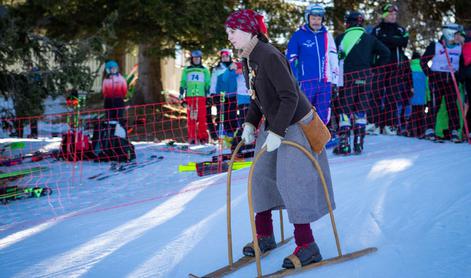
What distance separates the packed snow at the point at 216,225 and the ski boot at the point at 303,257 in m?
0.08

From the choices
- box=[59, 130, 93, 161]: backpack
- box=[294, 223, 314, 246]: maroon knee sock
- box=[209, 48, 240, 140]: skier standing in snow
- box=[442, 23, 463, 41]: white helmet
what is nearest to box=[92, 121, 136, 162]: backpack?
box=[59, 130, 93, 161]: backpack

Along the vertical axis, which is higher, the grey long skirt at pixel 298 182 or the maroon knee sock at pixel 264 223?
the grey long skirt at pixel 298 182

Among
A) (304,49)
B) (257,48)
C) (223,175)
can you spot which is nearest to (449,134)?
(304,49)

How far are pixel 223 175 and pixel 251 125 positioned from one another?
3303mm

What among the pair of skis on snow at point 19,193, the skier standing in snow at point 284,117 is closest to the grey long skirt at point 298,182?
the skier standing in snow at point 284,117

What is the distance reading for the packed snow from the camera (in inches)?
140

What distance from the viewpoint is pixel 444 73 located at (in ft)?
29.4

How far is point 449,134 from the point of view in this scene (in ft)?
30.0

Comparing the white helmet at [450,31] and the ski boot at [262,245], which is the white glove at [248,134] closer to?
the ski boot at [262,245]

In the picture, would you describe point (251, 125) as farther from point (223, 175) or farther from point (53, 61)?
point (53, 61)

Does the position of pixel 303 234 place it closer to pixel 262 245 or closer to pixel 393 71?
pixel 262 245

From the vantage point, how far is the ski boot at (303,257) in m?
3.30

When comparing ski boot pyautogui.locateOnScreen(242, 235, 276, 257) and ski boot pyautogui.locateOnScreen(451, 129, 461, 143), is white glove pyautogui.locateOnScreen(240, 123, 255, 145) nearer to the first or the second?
ski boot pyautogui.locateOnScreen(242, 235, 276, 257)

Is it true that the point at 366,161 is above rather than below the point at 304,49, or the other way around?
below
